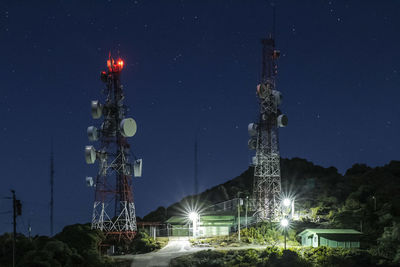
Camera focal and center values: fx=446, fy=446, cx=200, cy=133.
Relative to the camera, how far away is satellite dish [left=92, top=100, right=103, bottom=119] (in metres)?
46.2

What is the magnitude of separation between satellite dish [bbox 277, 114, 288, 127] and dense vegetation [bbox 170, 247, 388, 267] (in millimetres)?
20630

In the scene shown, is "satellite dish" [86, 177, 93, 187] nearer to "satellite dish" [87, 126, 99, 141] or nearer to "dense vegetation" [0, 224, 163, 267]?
"satellite dish" [87, 126, 99, 141]

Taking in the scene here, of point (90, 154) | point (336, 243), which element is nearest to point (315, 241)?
point (336, 243)

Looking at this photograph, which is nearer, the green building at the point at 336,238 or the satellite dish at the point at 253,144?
the green building at the point at 336,238

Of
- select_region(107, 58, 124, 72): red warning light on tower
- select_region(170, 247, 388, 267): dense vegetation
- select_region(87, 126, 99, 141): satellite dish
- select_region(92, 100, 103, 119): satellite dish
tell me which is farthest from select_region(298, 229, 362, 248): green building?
select_region(107, 58, 124, 72): red warning light on tower

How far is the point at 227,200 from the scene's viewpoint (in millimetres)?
67938

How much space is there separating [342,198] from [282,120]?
45.0ft

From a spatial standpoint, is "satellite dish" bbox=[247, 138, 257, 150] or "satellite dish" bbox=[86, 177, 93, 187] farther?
"satellite dish" bbox=[247, 138, 257, 150]

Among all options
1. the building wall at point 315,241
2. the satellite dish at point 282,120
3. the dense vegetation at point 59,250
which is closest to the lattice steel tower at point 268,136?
the satellite dish at point 282,120

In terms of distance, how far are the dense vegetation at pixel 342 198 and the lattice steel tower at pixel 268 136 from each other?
494 centimetres

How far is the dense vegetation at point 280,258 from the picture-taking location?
116 feet

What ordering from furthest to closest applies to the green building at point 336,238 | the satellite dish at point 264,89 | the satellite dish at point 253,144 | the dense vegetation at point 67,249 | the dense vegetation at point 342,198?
the satellite dish at point 253,144
the satellite dish at point 264,89
the dense vegetation at point 342,198
the green building at point 336,238
the dense vegetation at point 67,249

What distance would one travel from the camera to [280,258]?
35.6 m

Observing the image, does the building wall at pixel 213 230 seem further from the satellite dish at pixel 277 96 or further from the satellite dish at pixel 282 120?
Result: the satellite dish at pixel 277 96
